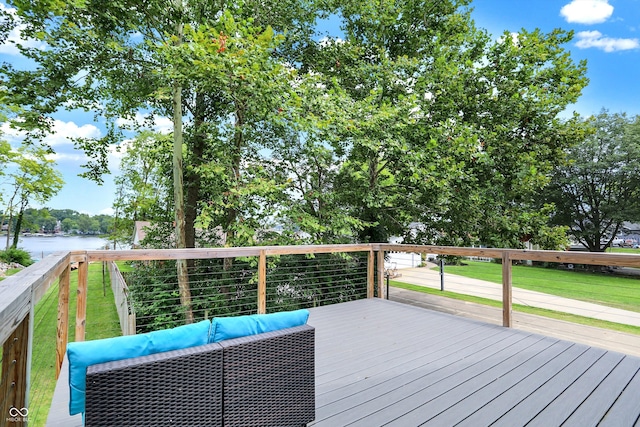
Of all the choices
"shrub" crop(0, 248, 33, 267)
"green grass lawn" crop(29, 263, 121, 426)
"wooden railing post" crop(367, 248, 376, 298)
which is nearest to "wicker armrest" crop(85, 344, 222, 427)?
"green grass lawn" crop(29, 263, 121, 426)

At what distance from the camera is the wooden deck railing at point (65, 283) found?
1.15m

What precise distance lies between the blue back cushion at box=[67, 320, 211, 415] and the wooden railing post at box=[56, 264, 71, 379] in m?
1.75

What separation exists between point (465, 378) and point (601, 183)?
19328 mm

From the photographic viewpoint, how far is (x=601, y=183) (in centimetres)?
1652

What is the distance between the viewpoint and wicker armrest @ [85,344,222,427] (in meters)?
1.25

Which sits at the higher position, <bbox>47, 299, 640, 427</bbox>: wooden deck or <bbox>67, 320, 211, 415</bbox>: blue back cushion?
<bbox>67, 320, 211, 415</bbox>: blue back cushion

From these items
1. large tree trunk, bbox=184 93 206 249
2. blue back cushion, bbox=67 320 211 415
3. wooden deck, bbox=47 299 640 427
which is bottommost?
wooden deck, bbox=47 299 640 427

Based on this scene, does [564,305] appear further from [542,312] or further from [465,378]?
[465,378]

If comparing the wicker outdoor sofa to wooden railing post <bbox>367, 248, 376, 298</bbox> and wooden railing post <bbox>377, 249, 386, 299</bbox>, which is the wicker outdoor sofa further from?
wooden railing post <bbox>377, 249, 386, 299</bbox>

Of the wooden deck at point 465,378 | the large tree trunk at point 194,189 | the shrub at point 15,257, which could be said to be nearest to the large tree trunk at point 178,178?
the large tree trunk at point 194,189

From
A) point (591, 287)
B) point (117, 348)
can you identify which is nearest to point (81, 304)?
point (117, 348)

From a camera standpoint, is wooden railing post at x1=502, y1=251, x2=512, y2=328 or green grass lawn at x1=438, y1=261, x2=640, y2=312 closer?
wooden railing post at x1=502, y1=251, x2=512, y2=328

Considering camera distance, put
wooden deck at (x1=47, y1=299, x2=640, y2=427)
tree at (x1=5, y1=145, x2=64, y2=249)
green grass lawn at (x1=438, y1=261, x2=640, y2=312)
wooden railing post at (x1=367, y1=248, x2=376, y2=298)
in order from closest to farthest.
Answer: wooden deck at (x1=47, y1=299, x2=640, y2=427) < wooden railing post at (x1=367, y1=248, x2=376, y2=298) < green grass lawn at (x1=438, y1=261, x2=640, y2=312) < tree at (x1=5, y1=145, x2=64, y2=249)

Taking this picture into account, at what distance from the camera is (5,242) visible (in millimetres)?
18062
